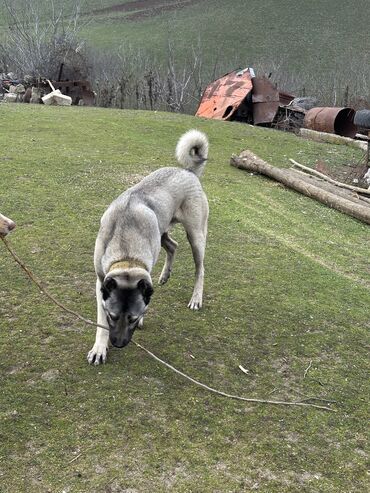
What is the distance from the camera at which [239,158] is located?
11.7 meters

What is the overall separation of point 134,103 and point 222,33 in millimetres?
38063

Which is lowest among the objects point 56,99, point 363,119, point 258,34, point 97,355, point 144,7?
point 56,99

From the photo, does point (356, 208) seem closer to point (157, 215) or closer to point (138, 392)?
point (157, 215)

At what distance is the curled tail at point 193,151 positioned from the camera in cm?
577

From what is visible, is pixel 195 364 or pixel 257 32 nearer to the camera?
pixel 195 364

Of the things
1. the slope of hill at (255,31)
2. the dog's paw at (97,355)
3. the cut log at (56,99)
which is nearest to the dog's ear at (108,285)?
the dog's paw at (97,355)

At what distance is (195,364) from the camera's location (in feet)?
14.1

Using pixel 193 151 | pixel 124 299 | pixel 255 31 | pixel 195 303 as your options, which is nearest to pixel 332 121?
pixel 193 151

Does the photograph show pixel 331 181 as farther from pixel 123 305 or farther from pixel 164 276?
pixel 123 305

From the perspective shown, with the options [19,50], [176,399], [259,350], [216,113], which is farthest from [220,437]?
[19,50]

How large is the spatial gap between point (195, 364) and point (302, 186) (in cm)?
665

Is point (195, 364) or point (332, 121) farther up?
point (195, 364)

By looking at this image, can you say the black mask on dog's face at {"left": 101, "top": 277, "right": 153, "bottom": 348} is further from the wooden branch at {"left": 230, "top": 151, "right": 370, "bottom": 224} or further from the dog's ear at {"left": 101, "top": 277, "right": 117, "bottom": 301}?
the wooden branch at {"left": 230, "top": 151, "right": 370, "bottom": 224}

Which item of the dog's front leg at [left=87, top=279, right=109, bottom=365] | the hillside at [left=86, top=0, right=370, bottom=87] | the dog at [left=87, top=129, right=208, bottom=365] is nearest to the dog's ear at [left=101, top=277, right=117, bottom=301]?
the dog at [left=87, top=129, right=208, bottom=365]
